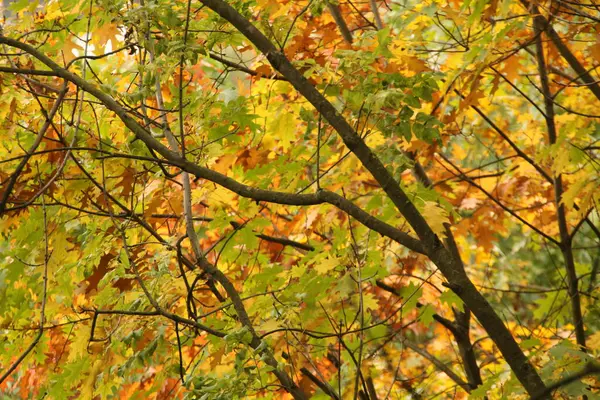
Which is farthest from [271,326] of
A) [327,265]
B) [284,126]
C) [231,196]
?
[284,126]

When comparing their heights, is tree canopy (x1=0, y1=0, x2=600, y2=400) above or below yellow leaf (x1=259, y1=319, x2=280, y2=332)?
above

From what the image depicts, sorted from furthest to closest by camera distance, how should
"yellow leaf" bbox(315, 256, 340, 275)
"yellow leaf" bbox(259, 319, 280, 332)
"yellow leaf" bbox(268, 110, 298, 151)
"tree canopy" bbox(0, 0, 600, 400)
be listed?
1. "yellow leaf" bbox(268, 110, 298, 151)
2. "yellow leaf" bbox(315, 256, 340, 275)
3. "yellow leaf" bbox(259, 319, 280, 332)
4. "tree canopy" bbox(0, 0, 600, 400)

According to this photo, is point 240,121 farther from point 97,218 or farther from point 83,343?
point 83,343

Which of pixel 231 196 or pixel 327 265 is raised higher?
pixel 231 196

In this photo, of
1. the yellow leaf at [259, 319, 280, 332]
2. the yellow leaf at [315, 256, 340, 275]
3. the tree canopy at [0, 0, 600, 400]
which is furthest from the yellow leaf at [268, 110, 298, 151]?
the yellow leaf at [259, 319, 280, 332]

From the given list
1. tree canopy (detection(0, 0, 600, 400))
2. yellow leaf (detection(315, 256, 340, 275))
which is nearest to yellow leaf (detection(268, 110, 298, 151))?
tree canopy (detection(0, 0, 600, 400))

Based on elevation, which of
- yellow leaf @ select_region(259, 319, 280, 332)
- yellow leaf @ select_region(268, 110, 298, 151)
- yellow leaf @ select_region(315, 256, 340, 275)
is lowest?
yellow leaf @ select_region(259, 319, 280, 332)

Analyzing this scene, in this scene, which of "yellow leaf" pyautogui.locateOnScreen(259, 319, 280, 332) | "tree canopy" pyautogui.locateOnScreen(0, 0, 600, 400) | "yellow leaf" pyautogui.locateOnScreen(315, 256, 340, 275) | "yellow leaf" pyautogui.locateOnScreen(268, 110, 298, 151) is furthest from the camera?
"yellow leaf" pyautogui.locateOnScreen(268, 110, 298, 151)

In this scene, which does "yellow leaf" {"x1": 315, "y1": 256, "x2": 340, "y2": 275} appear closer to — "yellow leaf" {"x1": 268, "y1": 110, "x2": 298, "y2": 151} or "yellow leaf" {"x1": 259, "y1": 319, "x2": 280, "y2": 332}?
"yellow leaf" {"x1": 259, "y1": 319, "x2": 280, "y2": 332}

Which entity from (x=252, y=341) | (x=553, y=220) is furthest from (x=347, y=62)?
(x=553, y=220)

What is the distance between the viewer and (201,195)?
10.2 ft

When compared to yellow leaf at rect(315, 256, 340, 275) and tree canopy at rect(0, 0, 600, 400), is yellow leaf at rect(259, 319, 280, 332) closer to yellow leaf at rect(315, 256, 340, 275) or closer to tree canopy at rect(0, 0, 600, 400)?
tree canopy at rect(0, 0, 600, 400)

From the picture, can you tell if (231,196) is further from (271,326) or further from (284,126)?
(271,326)

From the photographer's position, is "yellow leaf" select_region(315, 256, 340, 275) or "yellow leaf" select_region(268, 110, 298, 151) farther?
"yellow leaf" select_region(268, 110, 298, 151)
